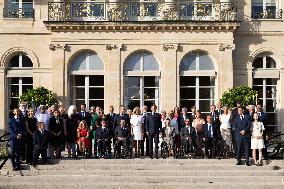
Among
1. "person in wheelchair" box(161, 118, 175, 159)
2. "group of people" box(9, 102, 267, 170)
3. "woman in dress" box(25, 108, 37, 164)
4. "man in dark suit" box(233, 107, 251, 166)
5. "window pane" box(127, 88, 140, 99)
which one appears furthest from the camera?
"window pane" box(127, 88, 140, 99)

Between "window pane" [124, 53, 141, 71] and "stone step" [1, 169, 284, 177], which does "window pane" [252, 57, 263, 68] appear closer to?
"window pane" [124, 53, 141, 71]

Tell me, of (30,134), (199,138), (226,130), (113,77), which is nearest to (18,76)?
(113,77)

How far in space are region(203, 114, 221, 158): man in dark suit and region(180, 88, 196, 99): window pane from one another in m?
9.51

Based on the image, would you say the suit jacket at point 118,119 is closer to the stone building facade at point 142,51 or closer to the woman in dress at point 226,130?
the woman in dress at point 226,130

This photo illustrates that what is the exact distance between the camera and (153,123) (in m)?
21.8

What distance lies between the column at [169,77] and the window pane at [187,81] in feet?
1.91

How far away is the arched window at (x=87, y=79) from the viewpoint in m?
30.9

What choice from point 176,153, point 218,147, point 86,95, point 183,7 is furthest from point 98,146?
point 183,7

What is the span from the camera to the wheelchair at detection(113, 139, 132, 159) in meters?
21.8

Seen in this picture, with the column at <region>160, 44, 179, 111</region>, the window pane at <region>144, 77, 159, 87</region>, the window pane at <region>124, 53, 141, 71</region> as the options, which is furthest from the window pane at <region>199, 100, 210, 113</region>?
the window pane at <region>124, 53, 141, 71</region>

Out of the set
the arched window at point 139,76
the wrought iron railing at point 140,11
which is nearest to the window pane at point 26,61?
the wrought iron railing at point 140,11

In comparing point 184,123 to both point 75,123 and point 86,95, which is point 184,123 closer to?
point 75,123

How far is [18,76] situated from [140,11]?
650 cm

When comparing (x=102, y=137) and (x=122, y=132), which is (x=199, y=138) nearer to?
(x=122, y=132)
